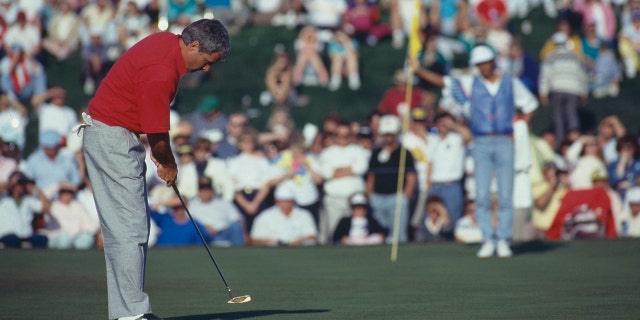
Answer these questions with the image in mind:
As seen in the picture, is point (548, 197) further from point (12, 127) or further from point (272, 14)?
point (272, 14)

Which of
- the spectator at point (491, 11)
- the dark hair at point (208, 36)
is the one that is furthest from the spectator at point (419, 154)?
the dark hair at point (208, 36)

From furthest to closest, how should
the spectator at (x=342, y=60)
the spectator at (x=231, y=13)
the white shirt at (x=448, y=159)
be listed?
the spectator at (x=231, y=13), the spectator at (x=342, y=60), the white shirt at (x=448, y=159)

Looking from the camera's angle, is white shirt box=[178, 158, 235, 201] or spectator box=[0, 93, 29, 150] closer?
white shirt box=[178, 158, 235, 201]

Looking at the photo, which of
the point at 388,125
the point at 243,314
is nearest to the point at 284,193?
the point at 388,125

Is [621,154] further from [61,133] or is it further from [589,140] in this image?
[61,133]

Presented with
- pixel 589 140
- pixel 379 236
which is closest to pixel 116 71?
Answer: pixel 379 236

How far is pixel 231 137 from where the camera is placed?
20.0 metres

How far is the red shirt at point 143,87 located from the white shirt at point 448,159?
1035 centimetres

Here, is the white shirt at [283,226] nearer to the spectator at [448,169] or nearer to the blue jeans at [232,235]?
the blue jeans at [232,235]

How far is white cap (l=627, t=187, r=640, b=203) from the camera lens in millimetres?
17531

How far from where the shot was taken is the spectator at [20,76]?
74.8 feet


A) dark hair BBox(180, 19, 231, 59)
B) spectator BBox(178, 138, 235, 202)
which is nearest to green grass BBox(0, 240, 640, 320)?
spectator BBox(178, 138, 235, 202)

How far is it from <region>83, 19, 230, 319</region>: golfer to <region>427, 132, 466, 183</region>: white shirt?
10.3 meters

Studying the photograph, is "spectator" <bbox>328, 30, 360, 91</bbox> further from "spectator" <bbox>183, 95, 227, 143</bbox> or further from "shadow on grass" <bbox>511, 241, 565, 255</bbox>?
"shadow on grass" <bbox>511, 241, 565, 255</bbox>
